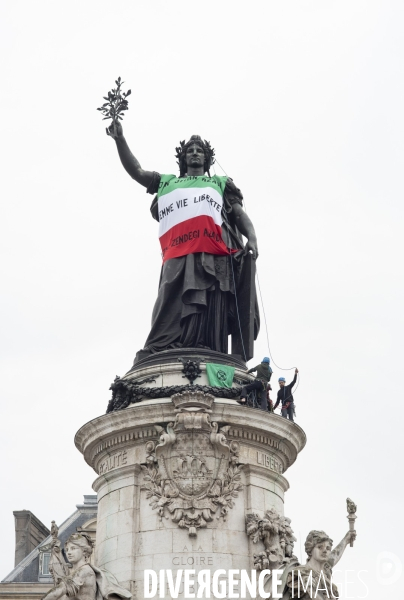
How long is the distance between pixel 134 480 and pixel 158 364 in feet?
9.33

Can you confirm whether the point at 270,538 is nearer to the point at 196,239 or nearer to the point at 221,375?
the point at 221,375

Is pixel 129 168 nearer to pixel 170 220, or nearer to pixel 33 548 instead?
pixel 170 220

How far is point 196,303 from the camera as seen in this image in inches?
989

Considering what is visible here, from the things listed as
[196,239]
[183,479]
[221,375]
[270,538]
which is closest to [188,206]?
[196,239]

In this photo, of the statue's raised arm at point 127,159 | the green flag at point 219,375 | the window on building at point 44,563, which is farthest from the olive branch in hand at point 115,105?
the window on building at point 44,563

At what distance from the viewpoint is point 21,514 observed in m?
49.9

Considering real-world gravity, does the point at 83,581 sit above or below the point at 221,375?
below

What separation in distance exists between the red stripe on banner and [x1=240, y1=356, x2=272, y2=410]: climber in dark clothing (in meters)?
3.09

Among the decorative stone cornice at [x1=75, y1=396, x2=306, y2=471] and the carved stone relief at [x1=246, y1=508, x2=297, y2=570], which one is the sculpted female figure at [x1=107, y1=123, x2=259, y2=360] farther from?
the carved stone relief at [x1=246, y1=508, x2=297, y2=570]

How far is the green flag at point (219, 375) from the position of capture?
76.9ft

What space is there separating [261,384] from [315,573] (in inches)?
172

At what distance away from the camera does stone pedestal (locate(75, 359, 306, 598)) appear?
2141 centimetres

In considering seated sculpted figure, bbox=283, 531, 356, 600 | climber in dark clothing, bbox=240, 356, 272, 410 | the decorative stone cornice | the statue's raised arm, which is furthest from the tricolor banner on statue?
seated sculpted figure, bbox=283, 531, 356, 600

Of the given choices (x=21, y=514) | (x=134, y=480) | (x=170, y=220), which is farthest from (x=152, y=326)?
(x=21, y=514)
